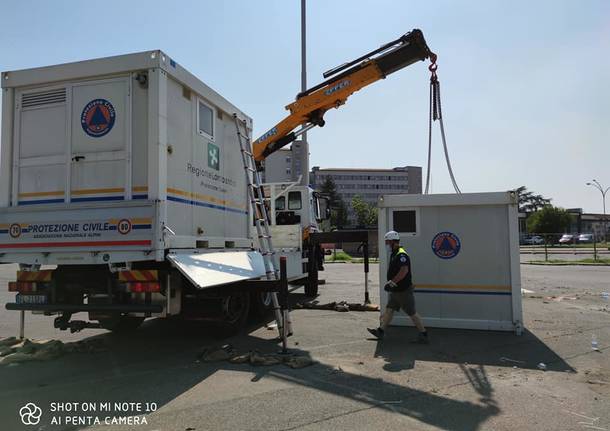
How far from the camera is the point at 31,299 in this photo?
20.4 ft

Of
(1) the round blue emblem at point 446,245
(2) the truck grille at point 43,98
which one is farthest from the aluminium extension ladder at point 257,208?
(1) the round blue emblem at point 446,245

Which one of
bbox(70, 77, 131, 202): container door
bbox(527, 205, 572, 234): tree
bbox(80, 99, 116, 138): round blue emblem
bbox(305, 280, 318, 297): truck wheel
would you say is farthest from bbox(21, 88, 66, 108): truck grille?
bbox(527, 205, 572, 234): tree

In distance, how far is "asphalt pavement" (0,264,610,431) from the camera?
428 cm

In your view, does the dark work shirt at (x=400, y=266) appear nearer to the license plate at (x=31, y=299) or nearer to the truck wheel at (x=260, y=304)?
the truck wheel at (x=260, y=304)

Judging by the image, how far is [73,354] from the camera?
6.64m

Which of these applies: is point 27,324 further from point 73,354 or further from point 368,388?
point 368,388

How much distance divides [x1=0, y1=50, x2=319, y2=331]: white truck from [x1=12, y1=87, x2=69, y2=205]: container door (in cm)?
1

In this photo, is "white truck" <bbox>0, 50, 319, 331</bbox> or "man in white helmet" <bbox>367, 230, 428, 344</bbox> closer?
"white truck" <bbox>0, 50, 319, 331</bbox>

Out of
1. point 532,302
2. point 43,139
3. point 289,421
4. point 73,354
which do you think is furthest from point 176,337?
point 532,302

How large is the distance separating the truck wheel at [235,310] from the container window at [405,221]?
9.79 ft

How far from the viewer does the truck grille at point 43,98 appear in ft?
20.6

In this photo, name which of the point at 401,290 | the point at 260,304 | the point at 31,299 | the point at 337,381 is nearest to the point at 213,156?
the point at 260,304

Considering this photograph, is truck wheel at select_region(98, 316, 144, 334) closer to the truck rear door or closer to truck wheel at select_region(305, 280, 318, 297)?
the truck rear door

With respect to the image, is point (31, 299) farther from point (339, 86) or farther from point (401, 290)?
point (339, 86)
